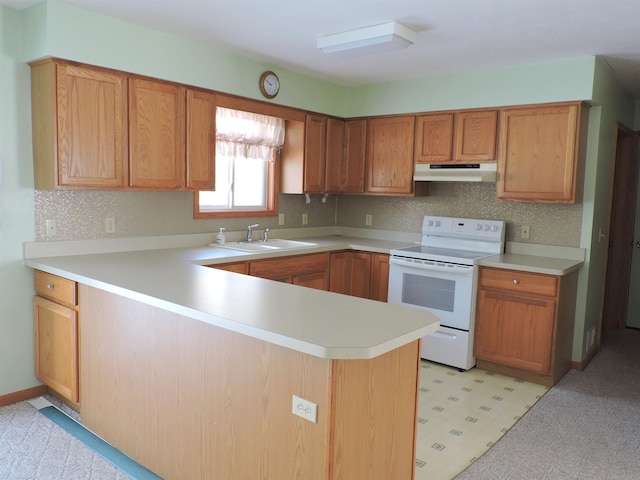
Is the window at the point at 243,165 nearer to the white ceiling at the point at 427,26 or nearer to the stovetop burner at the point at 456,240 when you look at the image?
the white ceiling at the point at 427,26

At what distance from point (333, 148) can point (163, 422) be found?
3221mm

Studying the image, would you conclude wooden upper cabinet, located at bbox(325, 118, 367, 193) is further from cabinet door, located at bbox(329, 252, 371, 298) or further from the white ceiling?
the white ceiling

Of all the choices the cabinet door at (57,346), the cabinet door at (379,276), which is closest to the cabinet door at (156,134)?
the cabinet door at (57,346)

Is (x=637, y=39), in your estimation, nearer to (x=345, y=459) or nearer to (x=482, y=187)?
(x=482, y=187)

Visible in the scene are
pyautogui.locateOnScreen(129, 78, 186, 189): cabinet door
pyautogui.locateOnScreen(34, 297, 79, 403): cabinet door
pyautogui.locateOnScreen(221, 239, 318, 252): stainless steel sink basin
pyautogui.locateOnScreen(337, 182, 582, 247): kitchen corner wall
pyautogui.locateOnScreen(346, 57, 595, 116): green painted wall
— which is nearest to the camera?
pyautogui.locateOnScreen(34, 297, 79, 403): cabinet door

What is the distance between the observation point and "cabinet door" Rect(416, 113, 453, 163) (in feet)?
14.6

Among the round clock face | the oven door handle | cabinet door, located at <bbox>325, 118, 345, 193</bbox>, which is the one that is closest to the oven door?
the oven door handle

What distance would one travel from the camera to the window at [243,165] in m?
4.21

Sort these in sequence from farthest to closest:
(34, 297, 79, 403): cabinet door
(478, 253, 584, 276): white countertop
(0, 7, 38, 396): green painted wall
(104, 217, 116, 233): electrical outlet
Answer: (478, 253, 584, 276): white countertop
(104, 217, 116, 233): electrical outlet
(0, 7, 38, 396): green painted wall
(34, 297, 79, 403): cabinet door

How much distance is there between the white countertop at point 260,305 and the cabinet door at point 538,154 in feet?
7.58

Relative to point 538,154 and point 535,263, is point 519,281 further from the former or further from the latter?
point 538,154

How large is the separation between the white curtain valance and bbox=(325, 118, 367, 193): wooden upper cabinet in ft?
1.76

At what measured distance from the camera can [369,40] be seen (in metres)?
3.22

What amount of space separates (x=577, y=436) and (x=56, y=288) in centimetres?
311
